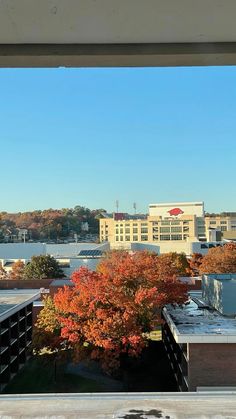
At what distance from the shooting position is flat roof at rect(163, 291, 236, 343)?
1103 centimetres

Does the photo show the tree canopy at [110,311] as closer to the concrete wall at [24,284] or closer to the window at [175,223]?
the concrete wall at [24,284]

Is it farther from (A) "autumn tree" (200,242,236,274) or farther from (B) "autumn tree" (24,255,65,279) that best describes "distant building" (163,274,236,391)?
(B) "autumn tree" (24,255,65,279)

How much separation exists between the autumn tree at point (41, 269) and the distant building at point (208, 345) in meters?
18.3

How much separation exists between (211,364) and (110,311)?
347 cm

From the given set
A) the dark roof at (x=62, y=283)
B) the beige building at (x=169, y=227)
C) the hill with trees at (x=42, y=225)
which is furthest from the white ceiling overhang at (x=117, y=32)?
the hill with trees at (x=42, y=225)

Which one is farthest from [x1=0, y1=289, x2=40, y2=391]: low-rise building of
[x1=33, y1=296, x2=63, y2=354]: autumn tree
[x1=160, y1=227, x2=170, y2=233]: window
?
[x1=160, y1=227, x2=170, y2=233]: window

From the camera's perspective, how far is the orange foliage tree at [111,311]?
1240 centimetres

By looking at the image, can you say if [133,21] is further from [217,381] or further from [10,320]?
[10,320]

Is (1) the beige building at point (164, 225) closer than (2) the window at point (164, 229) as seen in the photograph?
Yes

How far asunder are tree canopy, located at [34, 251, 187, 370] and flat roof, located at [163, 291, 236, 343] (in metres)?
0.76

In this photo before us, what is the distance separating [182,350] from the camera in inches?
493

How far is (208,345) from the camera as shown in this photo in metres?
11.2

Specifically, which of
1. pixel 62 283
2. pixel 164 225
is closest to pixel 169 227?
pixel 164 225

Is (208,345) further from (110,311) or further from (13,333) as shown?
(13,333)
